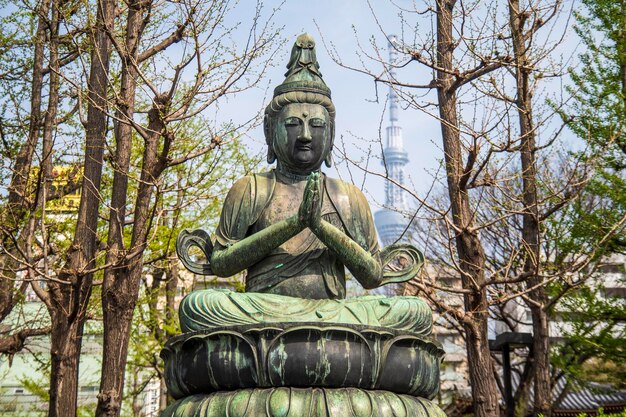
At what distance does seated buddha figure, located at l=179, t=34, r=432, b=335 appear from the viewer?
5.99 meters

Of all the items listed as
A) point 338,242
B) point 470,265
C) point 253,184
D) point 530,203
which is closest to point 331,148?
point 253,184

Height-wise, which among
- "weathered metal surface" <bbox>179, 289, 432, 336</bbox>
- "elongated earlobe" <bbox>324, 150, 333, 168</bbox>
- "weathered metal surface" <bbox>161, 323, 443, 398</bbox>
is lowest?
"weathered metal surface" <bbox>161, 323, 443, 398</bbox>

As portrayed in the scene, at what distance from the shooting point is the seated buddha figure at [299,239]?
5992 millimetres

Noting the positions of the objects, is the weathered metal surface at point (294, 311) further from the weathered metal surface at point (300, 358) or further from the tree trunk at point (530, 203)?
the tree trunk at point (530, 203)

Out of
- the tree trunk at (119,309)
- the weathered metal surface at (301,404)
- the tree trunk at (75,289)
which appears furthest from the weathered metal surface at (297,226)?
the tree trunk at (75,289)

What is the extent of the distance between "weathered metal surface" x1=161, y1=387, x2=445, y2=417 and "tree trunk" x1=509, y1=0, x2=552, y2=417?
5.54 metres

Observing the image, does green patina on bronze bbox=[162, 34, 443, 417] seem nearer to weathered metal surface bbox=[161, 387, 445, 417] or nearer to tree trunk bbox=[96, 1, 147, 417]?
weathered metal surface bbox=[161, 387, 445, 417]

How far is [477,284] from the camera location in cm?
1078

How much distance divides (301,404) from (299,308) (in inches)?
31.0

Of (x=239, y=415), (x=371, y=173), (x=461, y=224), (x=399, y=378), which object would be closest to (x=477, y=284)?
(x=461, y=224)

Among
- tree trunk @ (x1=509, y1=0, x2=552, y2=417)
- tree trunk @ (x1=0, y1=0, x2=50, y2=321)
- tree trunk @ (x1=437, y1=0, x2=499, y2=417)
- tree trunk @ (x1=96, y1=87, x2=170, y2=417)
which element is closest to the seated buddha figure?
tree trunk @ (x1=96, y1=87, x2=170, y2=417)

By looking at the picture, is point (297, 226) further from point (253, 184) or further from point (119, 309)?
point (119, 309)

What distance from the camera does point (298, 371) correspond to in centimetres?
555

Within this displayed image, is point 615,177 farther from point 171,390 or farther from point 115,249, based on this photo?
point 171,390
